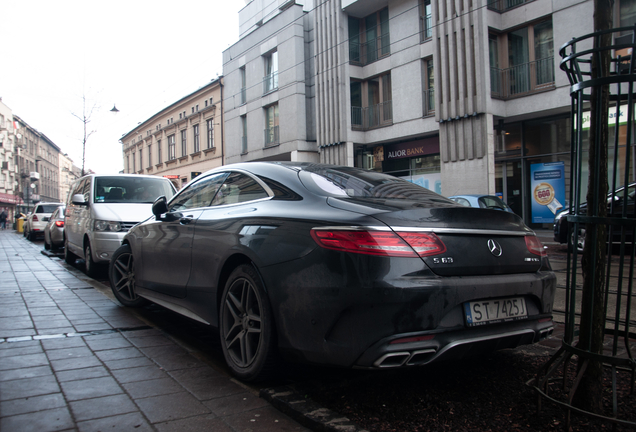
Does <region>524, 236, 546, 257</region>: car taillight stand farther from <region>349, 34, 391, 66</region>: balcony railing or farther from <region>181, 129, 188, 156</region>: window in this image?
<region>181, 129, 188, 156</region>: window

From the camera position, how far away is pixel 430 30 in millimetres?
19922

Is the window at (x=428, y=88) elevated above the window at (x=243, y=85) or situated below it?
below

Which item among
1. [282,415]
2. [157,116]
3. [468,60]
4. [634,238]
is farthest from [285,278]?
[157,116]

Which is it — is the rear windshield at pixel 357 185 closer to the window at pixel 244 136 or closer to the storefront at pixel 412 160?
the storefront at pixel 412 160

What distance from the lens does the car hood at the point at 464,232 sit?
2650mm

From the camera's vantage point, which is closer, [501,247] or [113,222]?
[501,247]

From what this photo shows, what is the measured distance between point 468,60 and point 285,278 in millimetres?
16765

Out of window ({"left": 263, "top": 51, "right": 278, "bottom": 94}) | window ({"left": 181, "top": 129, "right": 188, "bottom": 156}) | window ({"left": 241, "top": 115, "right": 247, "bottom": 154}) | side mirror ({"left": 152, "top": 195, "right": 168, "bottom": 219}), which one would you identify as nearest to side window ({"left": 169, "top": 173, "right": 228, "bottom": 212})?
side mirror ({"left": 152, "top": 195, "right": 168, "bottom": 219})

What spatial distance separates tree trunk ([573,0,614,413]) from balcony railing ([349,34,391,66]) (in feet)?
67.2

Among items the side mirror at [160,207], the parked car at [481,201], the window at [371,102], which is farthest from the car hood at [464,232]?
the window at [371,102]

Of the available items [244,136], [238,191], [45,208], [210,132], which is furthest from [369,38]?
[238,191]

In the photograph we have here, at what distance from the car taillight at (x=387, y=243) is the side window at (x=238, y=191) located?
1027 millimetres

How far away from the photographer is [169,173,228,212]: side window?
4285 millimetres

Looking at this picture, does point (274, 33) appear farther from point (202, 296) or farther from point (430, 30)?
point (202, 296)
